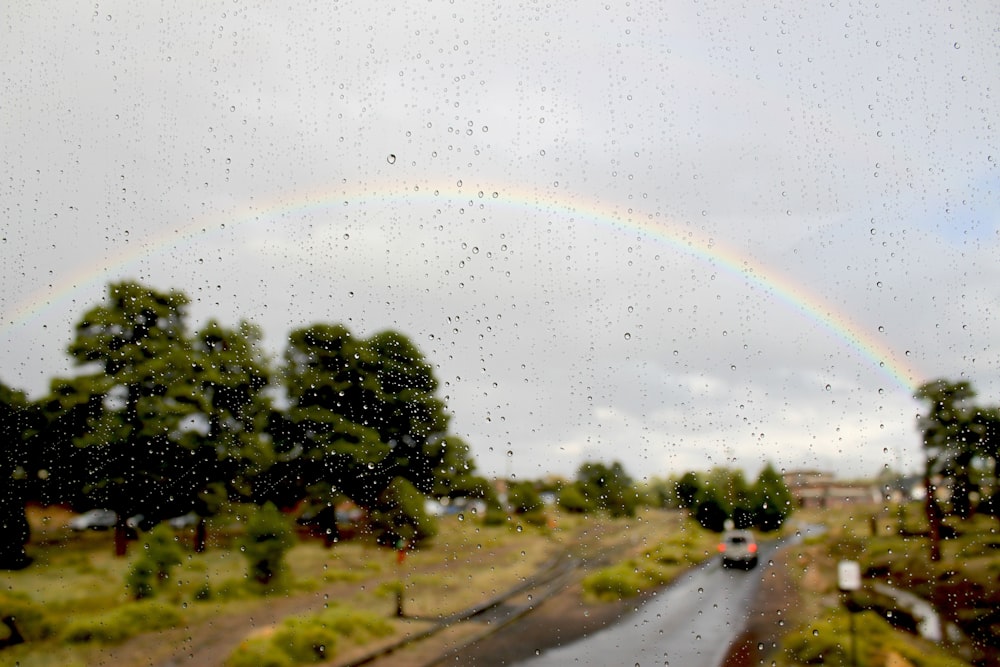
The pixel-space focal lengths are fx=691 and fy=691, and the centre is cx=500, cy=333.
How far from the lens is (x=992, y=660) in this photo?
4.98 m

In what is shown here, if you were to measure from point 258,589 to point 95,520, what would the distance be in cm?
264

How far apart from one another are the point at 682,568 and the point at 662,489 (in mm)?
1359

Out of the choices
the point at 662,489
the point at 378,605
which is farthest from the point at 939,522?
the point at 378,605

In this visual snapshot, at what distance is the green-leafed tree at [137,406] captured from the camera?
8727 millimetres

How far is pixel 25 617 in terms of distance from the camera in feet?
25.2

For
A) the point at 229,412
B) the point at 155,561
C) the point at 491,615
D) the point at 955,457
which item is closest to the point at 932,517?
the point at 955,457

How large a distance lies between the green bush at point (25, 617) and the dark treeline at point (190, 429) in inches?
27.3

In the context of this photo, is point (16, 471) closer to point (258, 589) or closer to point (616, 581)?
point (258, 589)

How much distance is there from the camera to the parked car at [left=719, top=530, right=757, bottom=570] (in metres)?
6.55

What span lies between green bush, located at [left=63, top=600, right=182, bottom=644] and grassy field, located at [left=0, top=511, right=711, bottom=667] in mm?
13

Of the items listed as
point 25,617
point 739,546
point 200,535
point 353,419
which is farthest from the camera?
point 200,535

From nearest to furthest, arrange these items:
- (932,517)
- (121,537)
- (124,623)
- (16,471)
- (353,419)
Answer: (932,517) → (353,419) → (124,623) → (16,471) → (121,537)

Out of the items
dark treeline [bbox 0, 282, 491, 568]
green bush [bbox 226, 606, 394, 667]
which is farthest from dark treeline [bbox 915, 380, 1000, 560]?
green bush [bbox 226, 606, 394, 667]

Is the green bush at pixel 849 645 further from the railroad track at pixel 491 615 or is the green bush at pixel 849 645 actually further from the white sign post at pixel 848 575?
the railroad track at pixel 491 615
